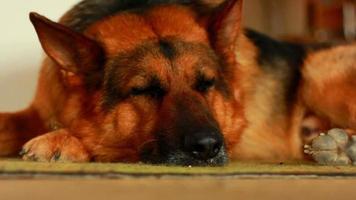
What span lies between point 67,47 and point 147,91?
0.24 m

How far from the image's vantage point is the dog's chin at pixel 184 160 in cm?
143

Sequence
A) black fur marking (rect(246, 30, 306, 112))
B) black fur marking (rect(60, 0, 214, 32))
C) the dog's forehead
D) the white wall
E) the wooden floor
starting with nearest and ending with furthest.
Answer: the wooden floor < the dog's forehead < black fur marking (rect(60, 0, 214, 32)) < black fur marking (rect(246, 30, 306, 112)) < the white wall

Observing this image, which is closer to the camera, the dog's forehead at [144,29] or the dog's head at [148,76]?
the dog's head at [148,76]

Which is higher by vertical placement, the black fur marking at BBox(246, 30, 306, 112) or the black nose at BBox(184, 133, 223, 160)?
the black fur marking at BBox(246, 30, 306, 112)

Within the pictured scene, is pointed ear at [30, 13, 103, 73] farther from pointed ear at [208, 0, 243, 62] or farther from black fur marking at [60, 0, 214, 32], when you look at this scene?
pointed ear at [208, 0, 243, 62]

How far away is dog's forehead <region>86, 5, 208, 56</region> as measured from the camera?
165 cm

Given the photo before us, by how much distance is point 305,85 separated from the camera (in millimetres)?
2141

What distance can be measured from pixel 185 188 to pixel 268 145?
110 centimetres

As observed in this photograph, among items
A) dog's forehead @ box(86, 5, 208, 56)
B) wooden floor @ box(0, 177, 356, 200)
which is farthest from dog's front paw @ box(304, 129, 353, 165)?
wooden floor @ box(0, 177, 356, 200)

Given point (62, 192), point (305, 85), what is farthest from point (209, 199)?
point (305, 85)

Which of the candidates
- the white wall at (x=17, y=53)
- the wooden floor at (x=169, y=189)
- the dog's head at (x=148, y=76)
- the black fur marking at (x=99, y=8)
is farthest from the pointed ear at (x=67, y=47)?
the white wall at (x=17, y=53)

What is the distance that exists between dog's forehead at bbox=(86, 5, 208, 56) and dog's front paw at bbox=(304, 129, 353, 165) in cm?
46

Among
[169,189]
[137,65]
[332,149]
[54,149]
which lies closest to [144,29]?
[137,65]

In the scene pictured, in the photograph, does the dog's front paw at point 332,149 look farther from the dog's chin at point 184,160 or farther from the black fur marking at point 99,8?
the black fur marking at point 99,8
